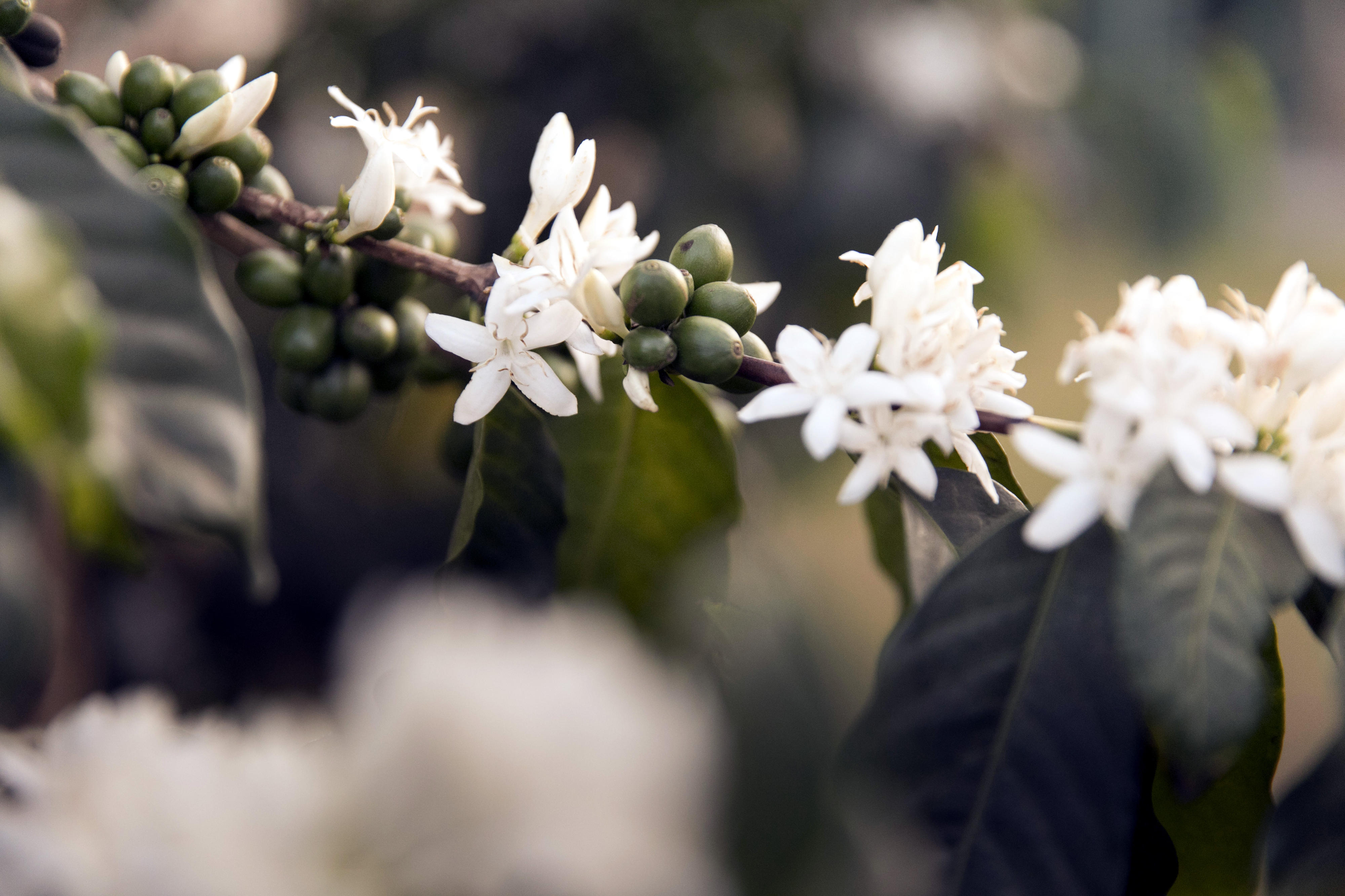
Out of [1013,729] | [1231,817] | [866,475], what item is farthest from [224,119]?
[1231,817]

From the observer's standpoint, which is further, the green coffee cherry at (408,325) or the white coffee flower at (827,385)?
the green coffee cherry at (408,325)

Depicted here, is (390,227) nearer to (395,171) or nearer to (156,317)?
(395,171)

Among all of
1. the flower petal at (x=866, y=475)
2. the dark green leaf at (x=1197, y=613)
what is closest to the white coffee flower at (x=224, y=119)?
the flower petal at (x=866, y=475)

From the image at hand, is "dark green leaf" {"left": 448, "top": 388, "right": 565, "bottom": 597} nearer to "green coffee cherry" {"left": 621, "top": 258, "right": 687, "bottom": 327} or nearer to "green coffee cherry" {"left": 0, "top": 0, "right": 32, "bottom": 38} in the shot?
"green coffee cherry" {"left": 621, "top": 258, "right": 687, "bottom": 327}

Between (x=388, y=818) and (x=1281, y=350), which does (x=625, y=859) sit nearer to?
(x=388, y=818)

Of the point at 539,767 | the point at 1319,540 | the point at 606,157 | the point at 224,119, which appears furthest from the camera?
the point at 606,157

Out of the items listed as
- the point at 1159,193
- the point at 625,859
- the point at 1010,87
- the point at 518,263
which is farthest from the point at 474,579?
the point at 1159,193

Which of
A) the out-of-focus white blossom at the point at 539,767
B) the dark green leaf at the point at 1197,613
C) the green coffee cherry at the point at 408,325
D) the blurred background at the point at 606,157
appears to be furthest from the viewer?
the blurred background at the point at 606,157

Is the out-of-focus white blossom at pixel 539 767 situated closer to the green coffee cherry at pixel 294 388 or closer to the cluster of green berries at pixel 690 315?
the cluster of green berries at pixel 690 315
